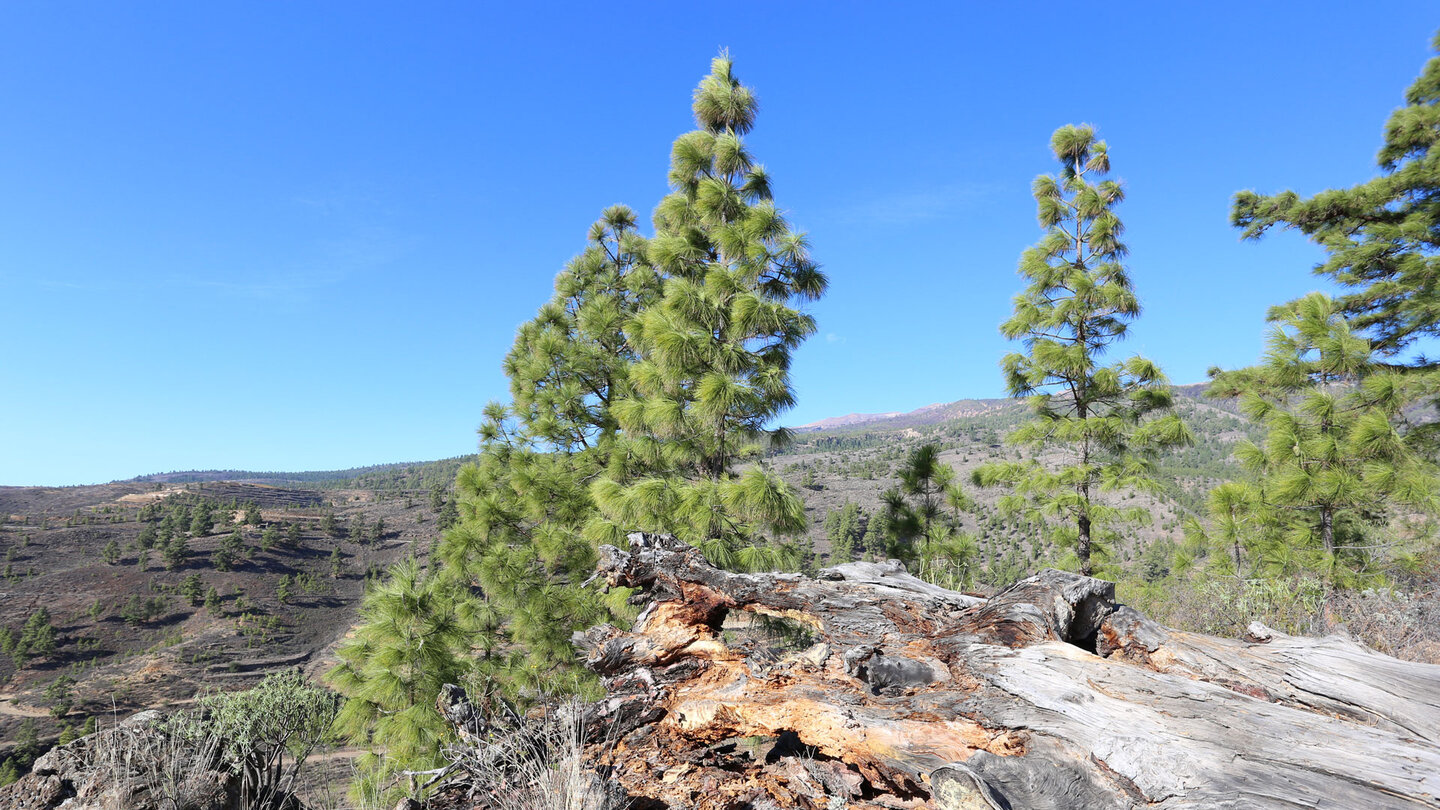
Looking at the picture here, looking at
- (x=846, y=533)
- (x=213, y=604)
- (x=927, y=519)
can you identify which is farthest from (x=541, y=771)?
(x=213, y=604)

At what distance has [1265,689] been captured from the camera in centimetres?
317

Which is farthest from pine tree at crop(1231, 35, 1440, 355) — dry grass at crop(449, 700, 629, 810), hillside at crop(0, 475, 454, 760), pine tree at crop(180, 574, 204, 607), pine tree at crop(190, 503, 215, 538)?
pine tree at crop(190, 503, 215, 538)

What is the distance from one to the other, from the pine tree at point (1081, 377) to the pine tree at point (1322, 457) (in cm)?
128

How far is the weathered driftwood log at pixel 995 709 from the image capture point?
8.26ft

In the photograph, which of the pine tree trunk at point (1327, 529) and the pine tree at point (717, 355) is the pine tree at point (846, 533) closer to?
the pine tree trunk at point (1327, 529)

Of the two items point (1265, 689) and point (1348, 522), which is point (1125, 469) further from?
point (1265, 689)

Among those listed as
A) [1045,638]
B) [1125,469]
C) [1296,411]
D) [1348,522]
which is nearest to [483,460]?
[1045,638]

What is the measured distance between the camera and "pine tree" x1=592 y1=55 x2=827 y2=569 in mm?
6547

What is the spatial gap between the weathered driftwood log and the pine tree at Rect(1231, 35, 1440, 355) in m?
12.8

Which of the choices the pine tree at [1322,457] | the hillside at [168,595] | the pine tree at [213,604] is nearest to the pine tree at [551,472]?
the pine tree at [1322,457]

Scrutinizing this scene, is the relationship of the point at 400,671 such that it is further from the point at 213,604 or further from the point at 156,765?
the point at 213,604

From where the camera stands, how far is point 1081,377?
10.4m

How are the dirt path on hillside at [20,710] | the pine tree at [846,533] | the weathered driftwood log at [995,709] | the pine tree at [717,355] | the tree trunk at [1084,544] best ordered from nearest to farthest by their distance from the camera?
the weathered driftwood log at [995,709] → the pine tree at [717,355] → the tree trunk at [1084,544] → the dirt path on hillside at [20,710] → the pine tree at [846,533]

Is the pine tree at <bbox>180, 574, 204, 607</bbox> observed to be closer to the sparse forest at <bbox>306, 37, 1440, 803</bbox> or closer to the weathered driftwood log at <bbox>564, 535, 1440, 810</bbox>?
the sparse forest at <bbox>306, 37, 1440, 803</bbox>
